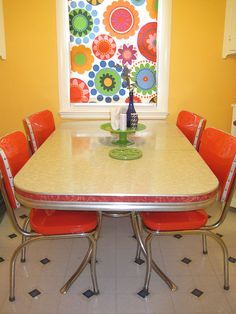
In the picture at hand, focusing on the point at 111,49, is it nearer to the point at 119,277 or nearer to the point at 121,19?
the point at 121,19

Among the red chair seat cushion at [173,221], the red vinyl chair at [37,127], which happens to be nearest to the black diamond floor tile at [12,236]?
the red vinyl chair at [37,127]

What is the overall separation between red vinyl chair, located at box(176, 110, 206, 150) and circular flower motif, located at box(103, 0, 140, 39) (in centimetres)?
102

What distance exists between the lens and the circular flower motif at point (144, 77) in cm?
334

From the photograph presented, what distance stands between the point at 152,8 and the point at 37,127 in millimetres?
1606

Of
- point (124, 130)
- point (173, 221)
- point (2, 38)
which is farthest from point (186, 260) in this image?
point (2, 38)

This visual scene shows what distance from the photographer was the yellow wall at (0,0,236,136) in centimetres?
312

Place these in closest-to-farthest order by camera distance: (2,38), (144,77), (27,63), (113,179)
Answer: (113,179)
(2,38)
(27,63)
(144,77)

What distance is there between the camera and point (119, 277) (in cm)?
210

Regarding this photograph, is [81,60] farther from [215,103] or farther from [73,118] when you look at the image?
[215,103]

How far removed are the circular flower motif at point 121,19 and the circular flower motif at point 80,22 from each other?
154 millimetres

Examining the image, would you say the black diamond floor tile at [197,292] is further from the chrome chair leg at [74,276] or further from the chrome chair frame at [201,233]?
the chrome chair leg at [74,276]

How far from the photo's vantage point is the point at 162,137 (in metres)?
2.51

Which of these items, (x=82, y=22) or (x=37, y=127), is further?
(x=82, y=22)

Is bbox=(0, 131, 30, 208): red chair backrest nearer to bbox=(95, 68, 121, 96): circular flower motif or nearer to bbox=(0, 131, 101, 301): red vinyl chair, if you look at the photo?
bbox=(0, 131, 101, 301): red vinyl chair
